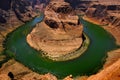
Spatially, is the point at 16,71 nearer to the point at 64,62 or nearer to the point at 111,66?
the point at 64,62

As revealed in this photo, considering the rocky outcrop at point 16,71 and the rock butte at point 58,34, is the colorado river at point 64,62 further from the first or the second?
the rock butte at point 58,34

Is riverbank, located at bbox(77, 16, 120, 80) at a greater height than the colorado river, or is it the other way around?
riverbank, located at bbox(77, 16, 120, 80)

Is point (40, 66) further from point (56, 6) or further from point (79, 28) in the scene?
point (56, 6)

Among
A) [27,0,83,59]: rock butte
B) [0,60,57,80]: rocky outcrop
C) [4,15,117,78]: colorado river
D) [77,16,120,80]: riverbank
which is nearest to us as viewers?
[77,16,120,80]: riverbank

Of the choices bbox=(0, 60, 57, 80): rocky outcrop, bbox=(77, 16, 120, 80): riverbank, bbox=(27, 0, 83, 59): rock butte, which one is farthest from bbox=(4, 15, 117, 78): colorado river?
bbox=(27, 0, 83, 59): rock butte

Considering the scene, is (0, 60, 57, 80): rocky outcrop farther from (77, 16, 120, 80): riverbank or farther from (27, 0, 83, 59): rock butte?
(27, 0, 83, 59): rock butte

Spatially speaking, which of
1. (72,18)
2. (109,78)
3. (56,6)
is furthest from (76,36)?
(109,78)
